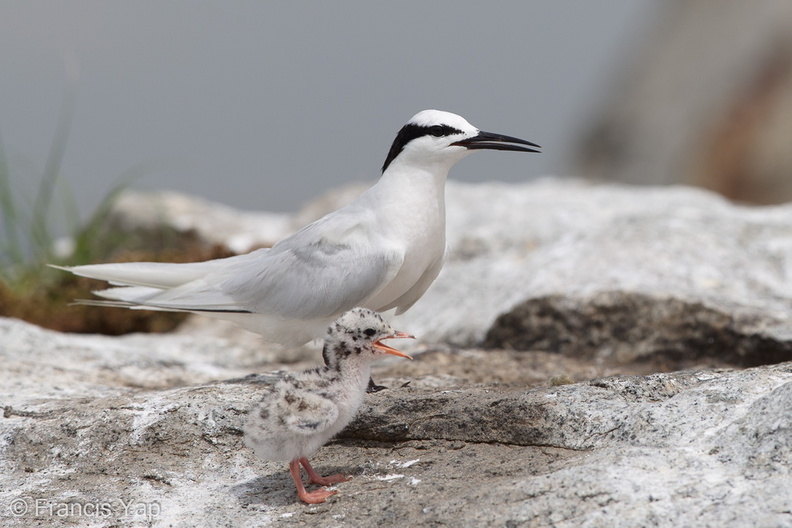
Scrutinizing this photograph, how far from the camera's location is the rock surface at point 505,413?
2.82 m

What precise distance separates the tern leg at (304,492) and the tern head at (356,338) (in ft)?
1.46

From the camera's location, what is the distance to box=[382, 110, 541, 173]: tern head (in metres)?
4.67

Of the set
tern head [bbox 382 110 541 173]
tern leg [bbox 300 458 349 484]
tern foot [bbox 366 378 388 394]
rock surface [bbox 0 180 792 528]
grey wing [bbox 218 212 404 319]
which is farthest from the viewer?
tern head [bbox 382 110 541 173]

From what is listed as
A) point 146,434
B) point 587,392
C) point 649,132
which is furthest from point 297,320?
point 649,132

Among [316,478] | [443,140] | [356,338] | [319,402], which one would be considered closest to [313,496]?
[316,478]

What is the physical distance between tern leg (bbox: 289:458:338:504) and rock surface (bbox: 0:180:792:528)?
4 cm

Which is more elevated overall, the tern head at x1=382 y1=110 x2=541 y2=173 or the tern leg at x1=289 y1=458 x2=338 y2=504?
the tern head at x1=382 y1=110 x2=541 y2=173

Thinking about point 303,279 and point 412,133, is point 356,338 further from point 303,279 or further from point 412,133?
point 412,133

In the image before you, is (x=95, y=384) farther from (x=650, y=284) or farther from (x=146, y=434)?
(x=650, y=284)

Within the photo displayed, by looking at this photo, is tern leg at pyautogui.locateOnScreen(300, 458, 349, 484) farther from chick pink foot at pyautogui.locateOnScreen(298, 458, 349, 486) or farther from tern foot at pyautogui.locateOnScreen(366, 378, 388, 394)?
tern foot at pyautogui.locateOnScreen(366, 378, 388, 394)

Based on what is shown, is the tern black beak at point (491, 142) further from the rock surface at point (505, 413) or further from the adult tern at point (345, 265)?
the rock surface at point (505, 413)

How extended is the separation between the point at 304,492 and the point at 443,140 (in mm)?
2215

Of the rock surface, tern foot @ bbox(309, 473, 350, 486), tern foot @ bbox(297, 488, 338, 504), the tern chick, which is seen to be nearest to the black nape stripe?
the rock surface

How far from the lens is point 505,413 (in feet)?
11.5
